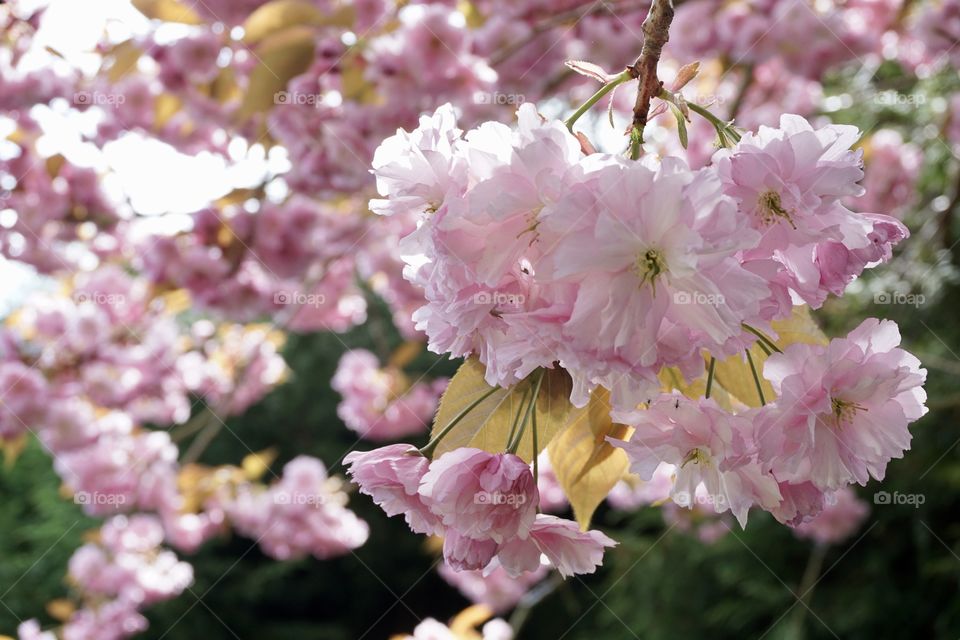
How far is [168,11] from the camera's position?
1493mm

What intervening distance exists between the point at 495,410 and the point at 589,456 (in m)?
0.08

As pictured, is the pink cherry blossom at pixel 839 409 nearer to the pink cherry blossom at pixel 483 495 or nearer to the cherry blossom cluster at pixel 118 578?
the pink cherry blossom at pixel 483 495

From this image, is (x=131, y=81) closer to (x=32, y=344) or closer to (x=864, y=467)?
(x=32, y=344)

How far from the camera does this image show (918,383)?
18.9 inches

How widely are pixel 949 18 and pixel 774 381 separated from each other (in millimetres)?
1769

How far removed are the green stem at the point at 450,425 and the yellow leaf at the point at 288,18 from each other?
38.7 inches

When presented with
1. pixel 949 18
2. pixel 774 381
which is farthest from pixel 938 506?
pixel 774 381

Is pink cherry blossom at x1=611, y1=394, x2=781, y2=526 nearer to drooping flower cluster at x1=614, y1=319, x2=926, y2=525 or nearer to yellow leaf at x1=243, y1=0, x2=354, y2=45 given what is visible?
drooping flower cluster at x1=614, y1=319, x2=926, y2=525

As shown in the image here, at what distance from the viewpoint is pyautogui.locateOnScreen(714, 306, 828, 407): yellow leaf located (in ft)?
1.68

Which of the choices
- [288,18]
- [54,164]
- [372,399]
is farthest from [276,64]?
[372,399]

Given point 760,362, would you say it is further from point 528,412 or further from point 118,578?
point 118,578

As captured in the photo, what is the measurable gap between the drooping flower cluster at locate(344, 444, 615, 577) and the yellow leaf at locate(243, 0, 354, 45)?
3.27 feet

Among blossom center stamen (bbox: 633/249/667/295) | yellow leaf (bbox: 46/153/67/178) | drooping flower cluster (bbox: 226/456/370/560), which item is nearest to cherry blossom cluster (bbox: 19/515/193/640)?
drooping flower cluster (bbox: 226/456/370/560)

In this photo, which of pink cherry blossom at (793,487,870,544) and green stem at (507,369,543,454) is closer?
green stem at (507,369,543,454)
